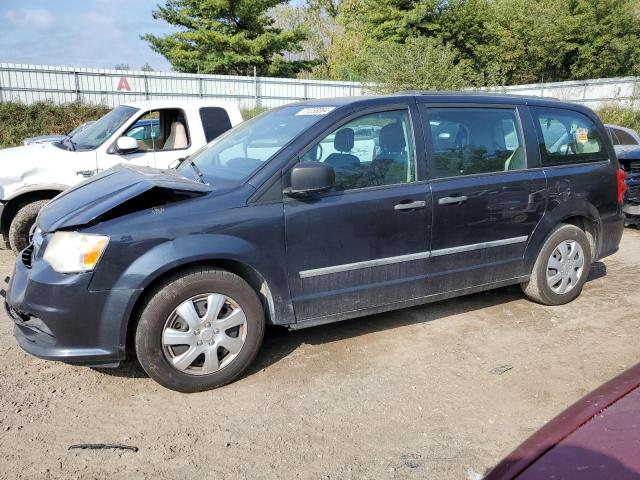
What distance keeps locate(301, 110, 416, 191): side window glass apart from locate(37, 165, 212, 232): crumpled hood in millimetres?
907

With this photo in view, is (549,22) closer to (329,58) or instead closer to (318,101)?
(329,58)

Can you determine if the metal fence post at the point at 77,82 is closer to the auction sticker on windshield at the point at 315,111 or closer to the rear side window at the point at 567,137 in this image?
the auction sticker on windshield at the point at 315,111

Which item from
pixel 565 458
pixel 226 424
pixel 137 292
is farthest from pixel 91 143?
pixel 565 458

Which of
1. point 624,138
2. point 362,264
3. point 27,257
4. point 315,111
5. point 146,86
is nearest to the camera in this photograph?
point 27,257

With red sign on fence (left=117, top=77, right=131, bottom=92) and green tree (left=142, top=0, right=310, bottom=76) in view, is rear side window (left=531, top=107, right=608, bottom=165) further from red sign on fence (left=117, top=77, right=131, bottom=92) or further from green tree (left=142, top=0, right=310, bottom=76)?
green tree (left=142, top=0, right=310, bottom=76)

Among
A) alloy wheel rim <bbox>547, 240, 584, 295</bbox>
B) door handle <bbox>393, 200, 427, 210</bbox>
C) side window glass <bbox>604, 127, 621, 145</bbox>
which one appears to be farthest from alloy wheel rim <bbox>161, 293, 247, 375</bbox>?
side window glass <bbox>604, 127, 621, 145</bbox>

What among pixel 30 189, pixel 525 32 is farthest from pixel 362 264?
pixel 525 32

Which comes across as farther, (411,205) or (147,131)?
(147,131)

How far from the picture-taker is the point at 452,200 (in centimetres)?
409

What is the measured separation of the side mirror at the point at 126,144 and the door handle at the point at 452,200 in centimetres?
406

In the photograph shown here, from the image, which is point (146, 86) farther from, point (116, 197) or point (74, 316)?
point (74, 316)

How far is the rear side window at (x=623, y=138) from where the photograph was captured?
9.44m

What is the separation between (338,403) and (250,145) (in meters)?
1.98

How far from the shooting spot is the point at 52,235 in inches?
129
